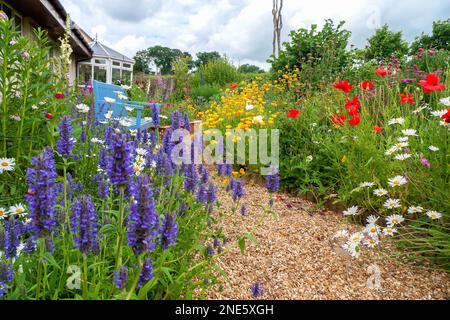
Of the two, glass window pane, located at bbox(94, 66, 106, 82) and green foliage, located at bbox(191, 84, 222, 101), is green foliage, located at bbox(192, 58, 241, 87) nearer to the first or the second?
green foliage, located at bbox(191, 84, 222, 101)

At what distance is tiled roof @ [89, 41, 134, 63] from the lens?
18906mm

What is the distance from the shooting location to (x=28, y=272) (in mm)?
1378

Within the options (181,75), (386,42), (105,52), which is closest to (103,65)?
(105,52)

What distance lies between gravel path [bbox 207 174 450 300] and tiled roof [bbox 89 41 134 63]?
727 inches

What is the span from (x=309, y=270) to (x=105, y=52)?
1970cm

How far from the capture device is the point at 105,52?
19.2m

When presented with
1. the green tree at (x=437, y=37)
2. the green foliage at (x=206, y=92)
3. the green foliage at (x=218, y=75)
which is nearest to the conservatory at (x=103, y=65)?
the green foliage at (x=218, y=75)

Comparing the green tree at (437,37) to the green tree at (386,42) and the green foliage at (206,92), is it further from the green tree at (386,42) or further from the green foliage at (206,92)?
the green foliage at (206,92)

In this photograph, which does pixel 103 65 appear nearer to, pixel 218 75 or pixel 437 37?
pixel 218 75

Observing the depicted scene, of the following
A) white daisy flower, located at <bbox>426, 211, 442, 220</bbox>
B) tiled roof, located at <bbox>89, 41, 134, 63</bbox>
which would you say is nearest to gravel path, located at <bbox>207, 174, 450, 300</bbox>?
white daisy flower, located at <bbox>426, 211, 442, 220</bbox>

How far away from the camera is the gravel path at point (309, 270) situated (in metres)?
1.98
